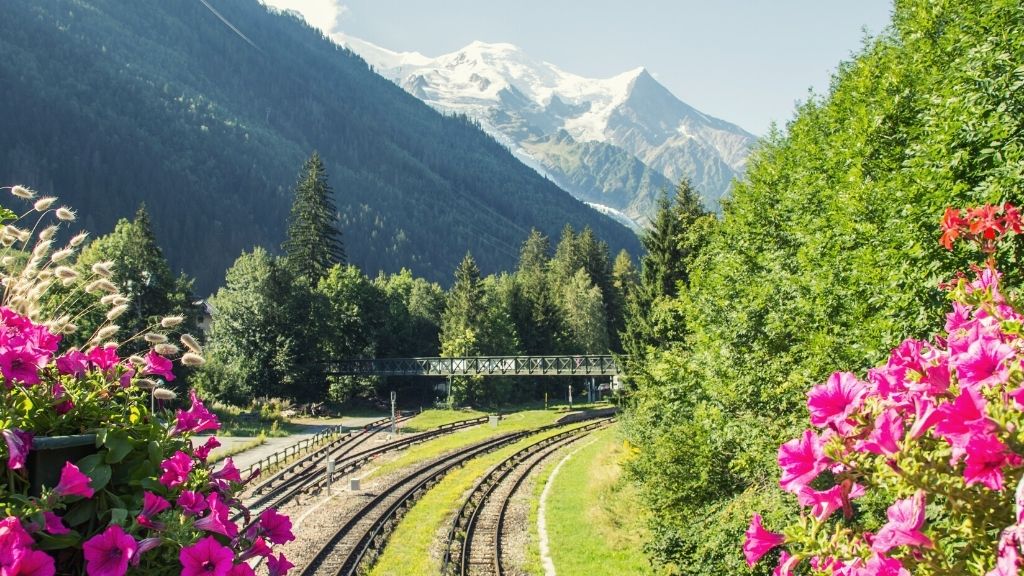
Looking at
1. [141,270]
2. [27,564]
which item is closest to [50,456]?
[27,564]

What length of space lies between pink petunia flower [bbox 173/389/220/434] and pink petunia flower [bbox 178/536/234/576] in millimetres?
1014

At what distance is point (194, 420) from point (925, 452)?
349 cm

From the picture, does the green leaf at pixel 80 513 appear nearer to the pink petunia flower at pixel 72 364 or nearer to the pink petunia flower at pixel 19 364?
the pink petunia flower at pixel 19 364

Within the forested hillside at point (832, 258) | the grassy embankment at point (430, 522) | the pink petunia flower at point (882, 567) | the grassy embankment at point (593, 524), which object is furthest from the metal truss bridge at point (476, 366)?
the pink petunia flower at point (882, 567)

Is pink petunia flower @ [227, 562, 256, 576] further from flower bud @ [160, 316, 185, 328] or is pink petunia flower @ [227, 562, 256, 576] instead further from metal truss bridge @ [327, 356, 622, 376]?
metal truss bridge @ [327, 356, 622, 376]

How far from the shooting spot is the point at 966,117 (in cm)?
1041

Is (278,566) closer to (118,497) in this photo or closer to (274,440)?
(118,497)

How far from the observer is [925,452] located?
288 centimetres

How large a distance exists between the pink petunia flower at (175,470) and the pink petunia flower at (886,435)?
9.81ft

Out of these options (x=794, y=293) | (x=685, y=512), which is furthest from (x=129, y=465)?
(x=685, y=512)

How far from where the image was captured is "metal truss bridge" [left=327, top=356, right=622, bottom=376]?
62656mm

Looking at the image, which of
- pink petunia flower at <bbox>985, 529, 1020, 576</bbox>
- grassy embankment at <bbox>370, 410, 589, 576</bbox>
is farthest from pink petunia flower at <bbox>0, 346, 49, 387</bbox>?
grassy embankment at <bbox>370, 410, 589, 576</bbox>

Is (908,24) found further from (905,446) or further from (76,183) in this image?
(76,183)

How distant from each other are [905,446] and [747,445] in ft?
48.2
